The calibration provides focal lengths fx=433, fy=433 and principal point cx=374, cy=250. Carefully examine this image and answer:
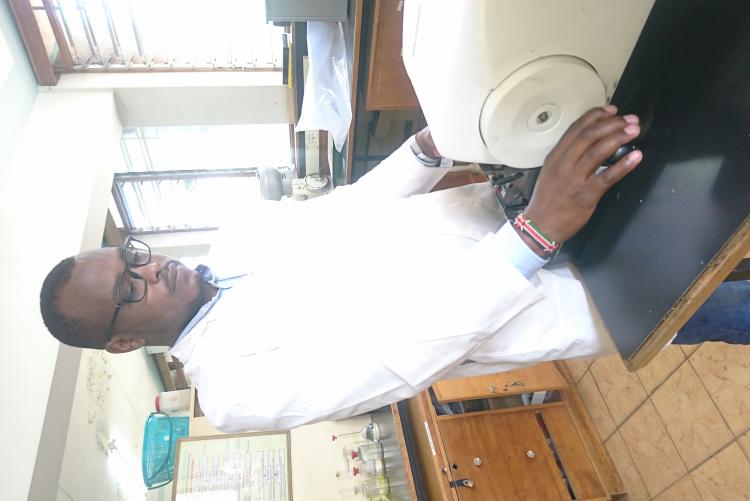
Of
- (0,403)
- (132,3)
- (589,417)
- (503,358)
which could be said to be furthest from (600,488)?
(132,3)

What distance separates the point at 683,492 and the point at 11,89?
300cm

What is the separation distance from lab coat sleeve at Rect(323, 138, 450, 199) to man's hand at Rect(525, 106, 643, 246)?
45 centimetres

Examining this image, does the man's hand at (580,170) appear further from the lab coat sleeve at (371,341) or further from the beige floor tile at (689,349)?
the beige floor tile at (689,349)

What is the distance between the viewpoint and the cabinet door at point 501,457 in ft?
5.49

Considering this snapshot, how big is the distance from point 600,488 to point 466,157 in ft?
5.58

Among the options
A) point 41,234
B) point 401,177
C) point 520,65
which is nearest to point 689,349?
point 401,177

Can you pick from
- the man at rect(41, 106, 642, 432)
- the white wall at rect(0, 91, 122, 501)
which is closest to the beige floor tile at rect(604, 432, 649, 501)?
the man at rect(41, 106, 642, 432)

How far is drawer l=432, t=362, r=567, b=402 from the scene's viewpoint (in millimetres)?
1851

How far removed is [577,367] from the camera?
2.00m

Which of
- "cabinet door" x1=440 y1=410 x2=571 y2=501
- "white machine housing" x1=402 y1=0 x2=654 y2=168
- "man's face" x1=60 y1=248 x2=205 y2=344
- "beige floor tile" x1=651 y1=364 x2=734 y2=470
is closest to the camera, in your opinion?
"white machine housing" x1=402 y1=0 x2=654 y2=168

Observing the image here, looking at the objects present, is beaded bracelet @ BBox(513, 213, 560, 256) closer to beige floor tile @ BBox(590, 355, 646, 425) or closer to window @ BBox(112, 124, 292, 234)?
beige floor tile @ BBox(590, 355, 646, 425)

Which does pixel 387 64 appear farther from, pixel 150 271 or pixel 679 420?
pixel 679 420

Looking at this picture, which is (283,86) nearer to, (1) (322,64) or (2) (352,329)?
(1) (322,64)

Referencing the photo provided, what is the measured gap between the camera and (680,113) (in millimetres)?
529
